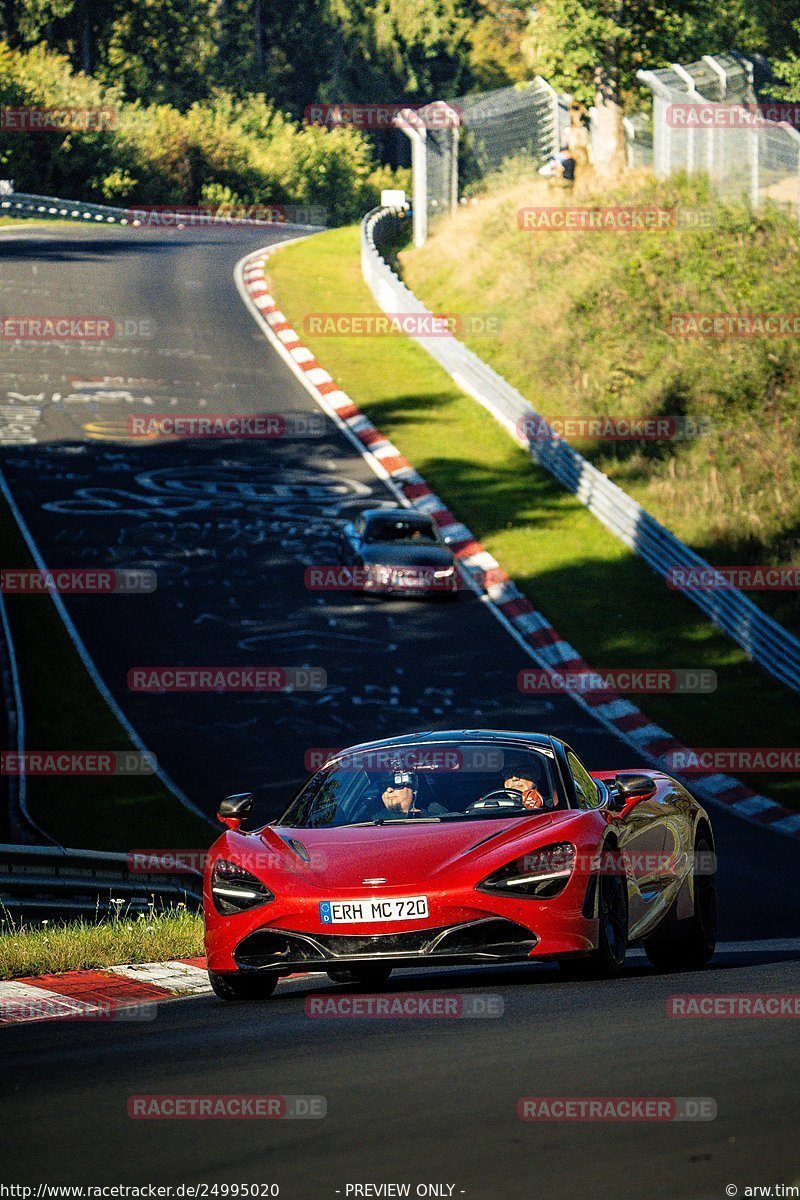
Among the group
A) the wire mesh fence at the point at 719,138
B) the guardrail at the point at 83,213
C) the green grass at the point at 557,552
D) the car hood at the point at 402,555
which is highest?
the wire mesh fence at the point at 719,138

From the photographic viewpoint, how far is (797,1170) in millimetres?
4789

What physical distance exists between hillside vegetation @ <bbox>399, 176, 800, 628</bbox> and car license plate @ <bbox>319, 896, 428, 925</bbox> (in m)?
20.2

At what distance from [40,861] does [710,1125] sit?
838cm

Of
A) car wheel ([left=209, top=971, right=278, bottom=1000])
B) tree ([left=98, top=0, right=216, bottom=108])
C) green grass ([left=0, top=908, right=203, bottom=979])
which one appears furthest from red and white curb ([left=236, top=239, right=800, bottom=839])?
tree ([left=98, top=0, right=216, bottom=108])

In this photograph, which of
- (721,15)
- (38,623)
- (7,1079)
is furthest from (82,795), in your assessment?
(721,15)

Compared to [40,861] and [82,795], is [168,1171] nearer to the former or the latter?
[40,861]

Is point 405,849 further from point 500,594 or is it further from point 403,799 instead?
point 500,594

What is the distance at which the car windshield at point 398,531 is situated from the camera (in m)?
28.7

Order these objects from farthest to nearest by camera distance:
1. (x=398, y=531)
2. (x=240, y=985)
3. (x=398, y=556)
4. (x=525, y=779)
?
(x=398, y=531), (x=398, y=556), (x=525, y=779), (x=240, y=985)

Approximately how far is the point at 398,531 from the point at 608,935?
2045cm

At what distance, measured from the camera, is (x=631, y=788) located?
9047 millimetres

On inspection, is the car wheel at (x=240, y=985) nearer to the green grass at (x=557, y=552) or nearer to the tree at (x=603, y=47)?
the green grass at (x=557, y=552)

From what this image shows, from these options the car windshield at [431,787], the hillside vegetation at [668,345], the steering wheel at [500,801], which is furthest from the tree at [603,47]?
the steering wheel at [500,801]

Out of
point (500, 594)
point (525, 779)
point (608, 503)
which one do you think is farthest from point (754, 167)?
point (525, 779)
